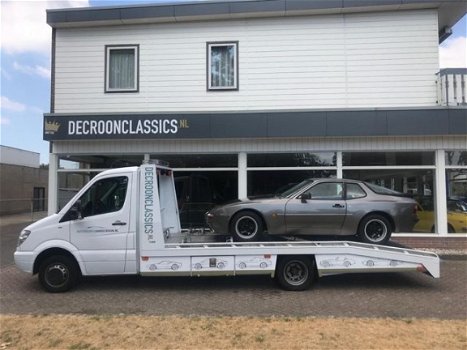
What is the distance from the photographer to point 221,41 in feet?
45.7

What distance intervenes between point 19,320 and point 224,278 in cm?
412

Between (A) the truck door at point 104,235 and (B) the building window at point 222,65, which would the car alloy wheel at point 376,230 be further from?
(B) the building window at point 222,65

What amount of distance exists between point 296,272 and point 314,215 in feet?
3.69

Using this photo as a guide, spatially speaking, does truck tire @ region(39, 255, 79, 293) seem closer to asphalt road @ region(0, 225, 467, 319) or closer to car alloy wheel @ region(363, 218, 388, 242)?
asphalt road @ region(0, 225, 467, 319)

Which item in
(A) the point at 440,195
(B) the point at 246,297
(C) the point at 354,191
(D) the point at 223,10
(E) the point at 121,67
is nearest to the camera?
Result: (B) the point at 246,297

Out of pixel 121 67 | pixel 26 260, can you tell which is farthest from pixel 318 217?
pixel 121 67

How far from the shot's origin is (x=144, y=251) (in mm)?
8312

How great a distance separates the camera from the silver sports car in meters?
8.76

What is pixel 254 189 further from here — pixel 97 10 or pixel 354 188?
pixel 97 10

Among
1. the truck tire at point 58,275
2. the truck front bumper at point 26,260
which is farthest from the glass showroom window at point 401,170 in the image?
the truck front bumper at point 26,260

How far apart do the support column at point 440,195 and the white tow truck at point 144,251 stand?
5.10 m

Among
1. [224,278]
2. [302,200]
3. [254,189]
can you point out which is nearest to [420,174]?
[254,189]

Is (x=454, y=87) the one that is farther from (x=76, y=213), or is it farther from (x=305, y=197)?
(x=76, y=213)

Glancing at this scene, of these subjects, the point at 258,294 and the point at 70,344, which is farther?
the point at 258,294
